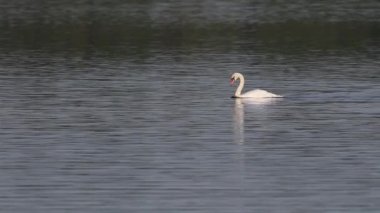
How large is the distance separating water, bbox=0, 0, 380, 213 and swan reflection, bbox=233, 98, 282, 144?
0.09 meters

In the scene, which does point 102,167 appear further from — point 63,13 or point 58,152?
point 63,13

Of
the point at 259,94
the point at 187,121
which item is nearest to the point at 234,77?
the point at 259,94

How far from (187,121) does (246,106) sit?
11.2 ft

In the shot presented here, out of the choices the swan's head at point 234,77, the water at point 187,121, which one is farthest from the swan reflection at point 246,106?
the swan's head at point 234,77

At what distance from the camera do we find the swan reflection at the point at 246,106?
2926 centimetres

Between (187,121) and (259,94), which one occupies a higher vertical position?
(259,94)

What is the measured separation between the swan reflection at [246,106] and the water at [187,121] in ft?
0.29

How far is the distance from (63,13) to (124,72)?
1241 inches

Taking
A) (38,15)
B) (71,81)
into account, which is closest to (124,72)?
(71,81)

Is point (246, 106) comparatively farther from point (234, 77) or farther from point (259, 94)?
point (234, 77)

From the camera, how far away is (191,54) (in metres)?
47.2

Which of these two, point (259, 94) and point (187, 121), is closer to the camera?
point (187, 121)

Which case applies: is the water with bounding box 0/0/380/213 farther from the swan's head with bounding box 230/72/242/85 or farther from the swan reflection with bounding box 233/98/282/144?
the swan's head with bounding box 230/72/242/85

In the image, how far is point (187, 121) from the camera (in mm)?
29594
